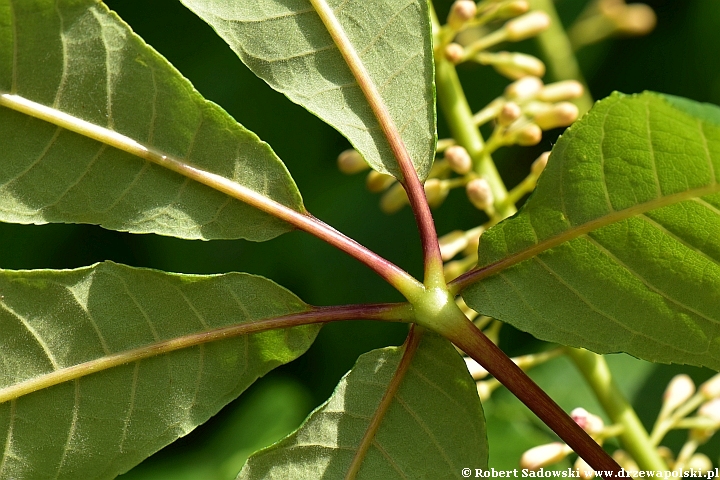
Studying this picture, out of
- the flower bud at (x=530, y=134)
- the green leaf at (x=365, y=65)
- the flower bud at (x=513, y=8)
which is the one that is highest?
the green leaf at (x=365, y=65)

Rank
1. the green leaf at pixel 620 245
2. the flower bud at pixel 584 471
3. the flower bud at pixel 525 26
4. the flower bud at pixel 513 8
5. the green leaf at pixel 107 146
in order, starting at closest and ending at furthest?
1. the green leaf at pixel 620 245
2. the green leaf at pixel 107 146
3. the flower bud at pixel 584 471
4. the flower bud at pixel 513 8
5. the flower bud at pixel 525 26

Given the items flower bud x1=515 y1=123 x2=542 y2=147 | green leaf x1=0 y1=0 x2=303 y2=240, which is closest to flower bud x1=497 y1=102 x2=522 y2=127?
flower bud x1=515 y1=123 x2=542 y2=147

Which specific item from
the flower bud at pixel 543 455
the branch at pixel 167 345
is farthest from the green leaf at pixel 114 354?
the flower bud at pixel 543 455

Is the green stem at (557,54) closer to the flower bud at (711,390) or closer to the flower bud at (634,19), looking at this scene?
the flower bud at (634,19)

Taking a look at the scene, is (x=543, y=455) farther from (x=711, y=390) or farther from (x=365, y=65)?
(x=365, y=65)

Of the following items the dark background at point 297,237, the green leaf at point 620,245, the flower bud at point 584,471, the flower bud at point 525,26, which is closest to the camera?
the green leaf at point 620,245

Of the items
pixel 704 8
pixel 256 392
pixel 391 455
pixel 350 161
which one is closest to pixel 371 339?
pixel 256 392

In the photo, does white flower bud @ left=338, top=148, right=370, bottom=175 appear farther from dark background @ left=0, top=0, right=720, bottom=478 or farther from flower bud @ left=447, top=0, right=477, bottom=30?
dark background @ left=0, top=0, right=720, bottom=478
